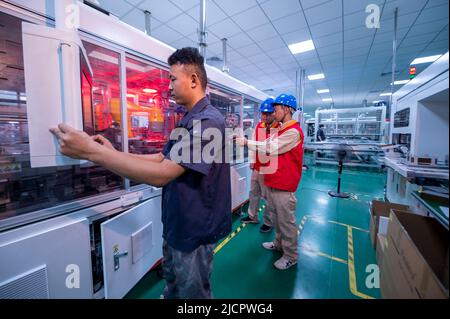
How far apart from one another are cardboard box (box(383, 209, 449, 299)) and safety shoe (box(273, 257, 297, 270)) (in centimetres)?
118

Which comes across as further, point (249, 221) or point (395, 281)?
point (249, 221)

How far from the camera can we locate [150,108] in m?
2.63

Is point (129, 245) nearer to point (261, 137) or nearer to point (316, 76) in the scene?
point (261, 137)

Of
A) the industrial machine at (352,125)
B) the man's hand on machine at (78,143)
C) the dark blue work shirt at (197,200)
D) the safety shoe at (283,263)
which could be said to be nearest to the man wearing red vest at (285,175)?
the safety shoe at (283,263)

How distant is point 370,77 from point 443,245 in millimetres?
9142

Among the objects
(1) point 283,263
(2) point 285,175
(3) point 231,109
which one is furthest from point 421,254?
(3) point 231,109

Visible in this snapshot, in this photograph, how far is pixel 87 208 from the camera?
1414 mm

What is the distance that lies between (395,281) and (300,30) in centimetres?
484

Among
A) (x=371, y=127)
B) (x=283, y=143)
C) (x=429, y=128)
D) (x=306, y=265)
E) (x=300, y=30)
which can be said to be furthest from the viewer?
(x=371, y=127)

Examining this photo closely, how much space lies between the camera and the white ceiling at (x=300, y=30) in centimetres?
328

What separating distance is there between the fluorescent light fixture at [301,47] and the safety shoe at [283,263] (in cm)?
507

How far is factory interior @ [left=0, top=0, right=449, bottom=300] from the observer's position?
1.02 meters

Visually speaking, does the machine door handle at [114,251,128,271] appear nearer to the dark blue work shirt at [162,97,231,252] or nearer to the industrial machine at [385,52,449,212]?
the dark blue work shirt at [162,97,231,252]
